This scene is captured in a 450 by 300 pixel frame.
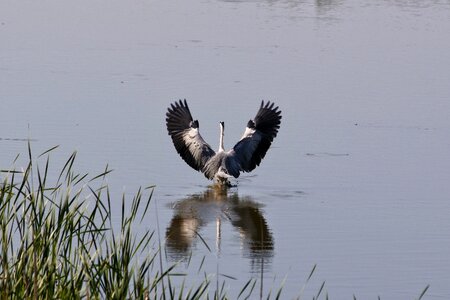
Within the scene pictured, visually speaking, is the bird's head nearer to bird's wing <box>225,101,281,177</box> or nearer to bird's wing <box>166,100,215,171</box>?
bird's wing <box>166,100,215,171</box>

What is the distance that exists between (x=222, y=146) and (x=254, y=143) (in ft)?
1.38

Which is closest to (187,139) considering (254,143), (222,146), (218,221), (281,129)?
(222,146)

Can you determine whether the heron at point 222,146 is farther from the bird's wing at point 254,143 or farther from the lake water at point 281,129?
the lake water at point 281,129

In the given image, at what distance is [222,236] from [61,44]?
32.0ft

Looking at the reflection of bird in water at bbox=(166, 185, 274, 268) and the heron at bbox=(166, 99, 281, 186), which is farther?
the heron at bbox=(166, 99, 281, 186)

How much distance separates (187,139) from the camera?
12.2 meters

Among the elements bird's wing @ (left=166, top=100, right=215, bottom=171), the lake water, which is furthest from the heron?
the lake water

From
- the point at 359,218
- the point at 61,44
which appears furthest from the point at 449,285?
the point at 61,44

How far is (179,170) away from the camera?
12312 millimetres

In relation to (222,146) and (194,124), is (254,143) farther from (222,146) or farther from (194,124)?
(194,124)

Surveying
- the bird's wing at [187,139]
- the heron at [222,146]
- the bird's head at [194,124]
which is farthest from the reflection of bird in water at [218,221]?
the bird's head at [194,124]

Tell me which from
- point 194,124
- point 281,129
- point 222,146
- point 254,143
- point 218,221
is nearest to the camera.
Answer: point 218,221

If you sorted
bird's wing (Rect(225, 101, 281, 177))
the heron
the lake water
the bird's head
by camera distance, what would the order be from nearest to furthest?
the lake water, the heron, bird's wing (Rect(225, 101, 281, 177)), the bird's head

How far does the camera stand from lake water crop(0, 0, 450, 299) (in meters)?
9.41
